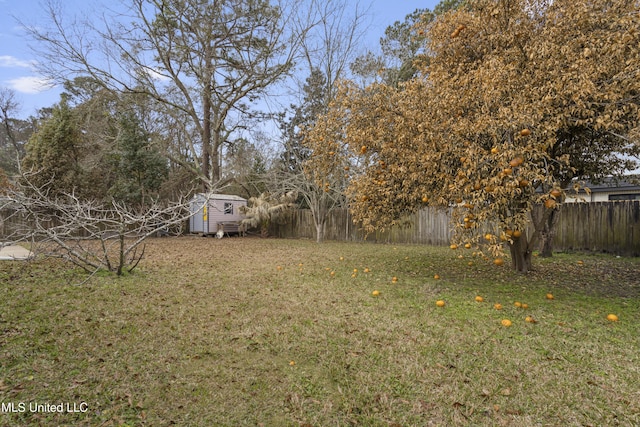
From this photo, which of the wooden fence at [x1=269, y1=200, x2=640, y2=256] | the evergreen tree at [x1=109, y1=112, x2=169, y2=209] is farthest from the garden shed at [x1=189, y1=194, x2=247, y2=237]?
the wooden fence at [x1=269, y1=200, x2=640, y2=256]

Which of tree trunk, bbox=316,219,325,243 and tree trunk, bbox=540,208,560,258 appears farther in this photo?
tree trunk, bbox=316,219,325,243

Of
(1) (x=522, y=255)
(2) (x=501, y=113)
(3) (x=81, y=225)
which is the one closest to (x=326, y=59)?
(1) (x=522, y=255)

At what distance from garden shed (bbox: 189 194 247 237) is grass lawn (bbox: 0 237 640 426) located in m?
9.94

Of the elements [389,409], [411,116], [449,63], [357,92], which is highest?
[449,63]

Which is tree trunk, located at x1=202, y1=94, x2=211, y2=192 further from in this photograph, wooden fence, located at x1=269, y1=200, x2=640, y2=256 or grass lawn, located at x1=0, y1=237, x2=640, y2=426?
grass lawn, located at x1=0, y1=237, x2=640, y2=426

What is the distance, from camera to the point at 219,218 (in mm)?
15648

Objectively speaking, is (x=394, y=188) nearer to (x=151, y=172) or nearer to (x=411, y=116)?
(x=411, y=116)

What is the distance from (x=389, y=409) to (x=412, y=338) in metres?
1.12

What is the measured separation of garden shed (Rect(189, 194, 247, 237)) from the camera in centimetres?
1520

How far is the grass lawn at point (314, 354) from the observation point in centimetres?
204

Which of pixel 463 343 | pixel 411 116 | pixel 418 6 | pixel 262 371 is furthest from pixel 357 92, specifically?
pixel 418 6

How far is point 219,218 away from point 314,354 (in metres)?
13.7

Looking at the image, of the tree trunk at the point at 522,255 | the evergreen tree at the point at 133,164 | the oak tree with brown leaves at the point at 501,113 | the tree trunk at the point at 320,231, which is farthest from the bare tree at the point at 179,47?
the tree trunk at the point at 522,255

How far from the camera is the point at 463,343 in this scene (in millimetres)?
2998
